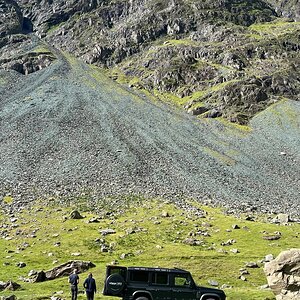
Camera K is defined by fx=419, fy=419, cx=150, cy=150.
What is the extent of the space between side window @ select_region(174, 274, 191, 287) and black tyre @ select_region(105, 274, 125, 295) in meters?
3.18

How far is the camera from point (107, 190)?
7775 centimetres

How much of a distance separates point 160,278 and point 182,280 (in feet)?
4.37

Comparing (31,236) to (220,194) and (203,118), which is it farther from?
(203,118)

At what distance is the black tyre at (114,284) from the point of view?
23969 millimetres

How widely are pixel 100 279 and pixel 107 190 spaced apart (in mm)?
38851

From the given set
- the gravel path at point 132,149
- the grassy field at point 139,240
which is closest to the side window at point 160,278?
the grassy field at point 139,240

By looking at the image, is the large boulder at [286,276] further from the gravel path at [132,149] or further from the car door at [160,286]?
the gravel path at [132,149]

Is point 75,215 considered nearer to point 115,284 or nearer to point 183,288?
point 115,284

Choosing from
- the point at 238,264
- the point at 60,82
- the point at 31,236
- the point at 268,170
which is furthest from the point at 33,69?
the point at 238,264

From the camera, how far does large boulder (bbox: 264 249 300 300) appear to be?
27469mm

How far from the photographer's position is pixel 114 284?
2400 cm

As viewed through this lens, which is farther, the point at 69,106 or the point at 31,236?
the point at 69,106

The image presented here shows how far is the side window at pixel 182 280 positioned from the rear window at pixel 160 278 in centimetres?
59

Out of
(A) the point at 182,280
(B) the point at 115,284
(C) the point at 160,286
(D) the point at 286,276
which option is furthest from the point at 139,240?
(B) the point at 115,284
